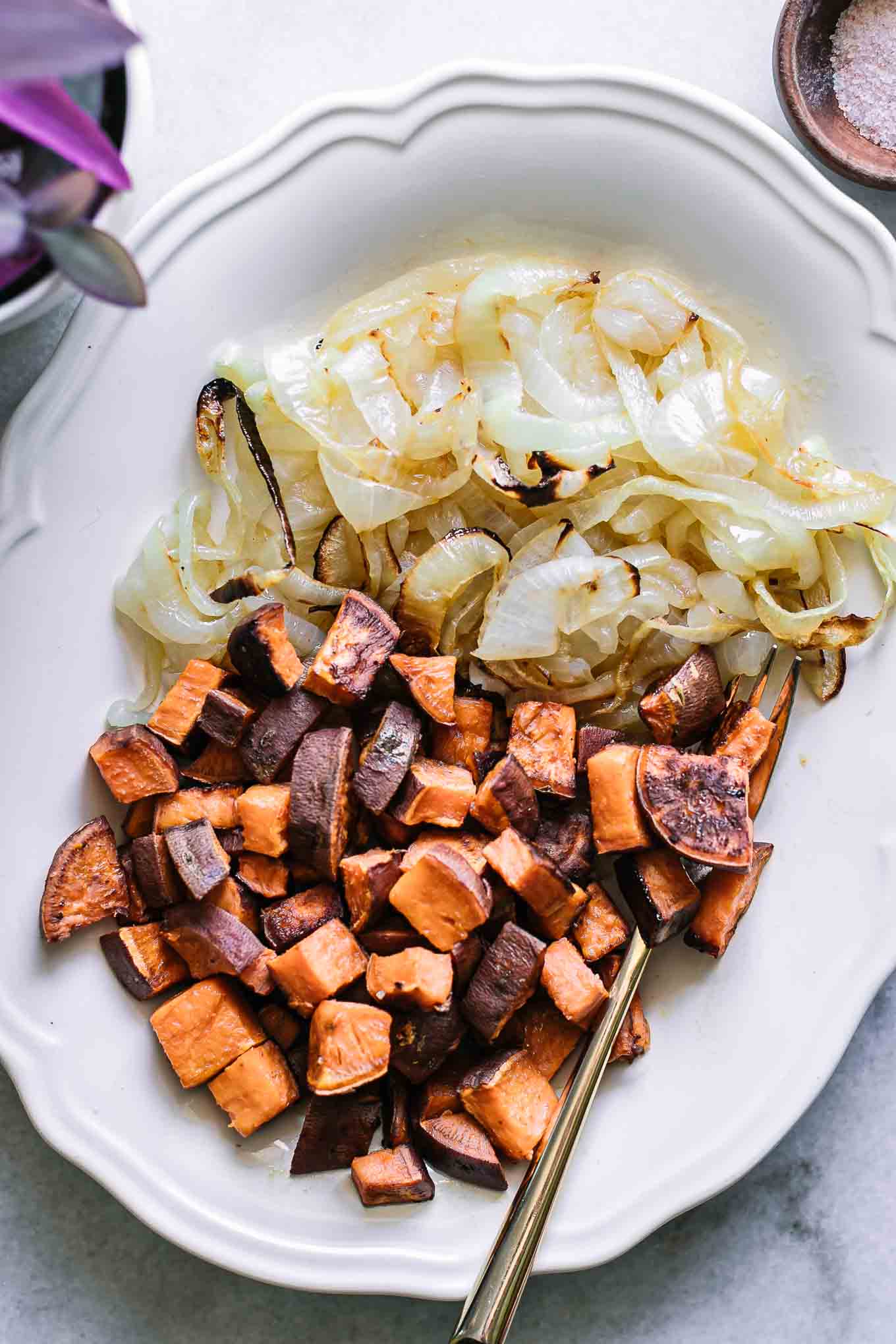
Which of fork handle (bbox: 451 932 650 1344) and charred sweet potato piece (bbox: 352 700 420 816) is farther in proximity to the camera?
charred sweet potato piece (bbox: 352 700 420 816)

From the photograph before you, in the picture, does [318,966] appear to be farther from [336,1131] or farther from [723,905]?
[723,905]

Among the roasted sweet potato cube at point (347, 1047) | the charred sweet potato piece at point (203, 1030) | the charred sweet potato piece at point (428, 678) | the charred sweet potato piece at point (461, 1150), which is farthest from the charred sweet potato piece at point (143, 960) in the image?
the charred sweet potato piece at point (428, 678)

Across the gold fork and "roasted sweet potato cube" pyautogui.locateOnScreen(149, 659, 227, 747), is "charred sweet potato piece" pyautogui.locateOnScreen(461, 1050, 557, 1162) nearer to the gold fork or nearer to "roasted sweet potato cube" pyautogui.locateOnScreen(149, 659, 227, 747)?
the gold fork

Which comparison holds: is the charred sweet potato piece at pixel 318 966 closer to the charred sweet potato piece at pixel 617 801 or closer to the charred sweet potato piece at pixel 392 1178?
the charred sweet potato piece at pixel 392 1178

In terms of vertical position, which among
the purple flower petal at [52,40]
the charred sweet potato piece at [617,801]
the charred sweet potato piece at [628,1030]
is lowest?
the charred sweet potato piece at [628,1030]

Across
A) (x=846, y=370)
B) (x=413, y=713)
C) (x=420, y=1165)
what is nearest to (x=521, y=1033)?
(x=420, y=1165)

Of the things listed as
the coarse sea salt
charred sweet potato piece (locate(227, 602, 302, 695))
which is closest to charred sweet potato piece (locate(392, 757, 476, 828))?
charred sweet potato piece (locate(227, 602, 302, 695))

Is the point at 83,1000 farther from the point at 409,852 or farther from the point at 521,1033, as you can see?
the point at 521,1033
